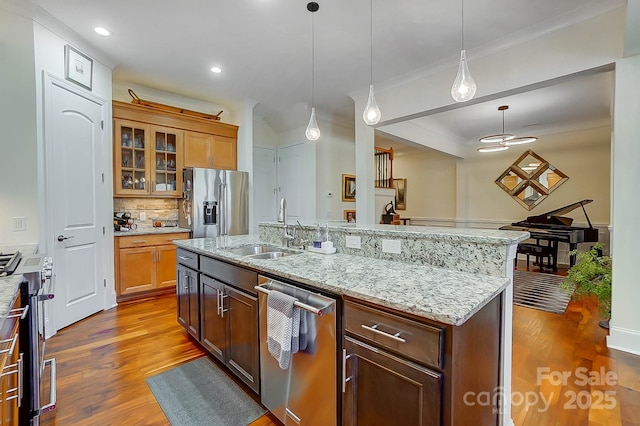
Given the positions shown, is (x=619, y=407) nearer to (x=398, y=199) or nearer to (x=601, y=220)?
(x=601, y=220)

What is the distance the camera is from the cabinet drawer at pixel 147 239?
363 cm

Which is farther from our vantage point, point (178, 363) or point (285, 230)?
point (285, 230)

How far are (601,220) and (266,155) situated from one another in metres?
6.55

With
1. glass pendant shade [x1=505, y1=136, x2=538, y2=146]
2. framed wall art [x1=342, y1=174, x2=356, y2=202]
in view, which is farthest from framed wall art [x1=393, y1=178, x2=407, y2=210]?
glass pendant shade [x1=505, y1=136, x2=538, y2=146]

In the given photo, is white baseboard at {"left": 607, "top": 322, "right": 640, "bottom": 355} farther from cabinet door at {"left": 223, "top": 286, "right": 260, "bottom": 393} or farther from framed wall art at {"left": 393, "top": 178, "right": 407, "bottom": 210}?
framed wall art at {"left": 393, "top": 178, "right": 407, "bottom": 210}

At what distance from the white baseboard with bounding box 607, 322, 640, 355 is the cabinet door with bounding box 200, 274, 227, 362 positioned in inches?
125

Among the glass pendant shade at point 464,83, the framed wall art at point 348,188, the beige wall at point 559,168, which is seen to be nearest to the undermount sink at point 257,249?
the glass pendant shade at point 464,83

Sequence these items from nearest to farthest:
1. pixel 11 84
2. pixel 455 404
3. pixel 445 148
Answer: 1. pixel 455 404
2. pixel 11 84
3. pixel 445 148

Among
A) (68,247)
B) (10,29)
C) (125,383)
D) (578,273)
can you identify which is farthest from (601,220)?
(10,29)

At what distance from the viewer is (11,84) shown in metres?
2.46

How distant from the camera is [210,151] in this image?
466 cm

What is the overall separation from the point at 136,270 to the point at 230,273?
2420 mm

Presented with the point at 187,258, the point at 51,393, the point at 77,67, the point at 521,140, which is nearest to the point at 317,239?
the point at 187,258

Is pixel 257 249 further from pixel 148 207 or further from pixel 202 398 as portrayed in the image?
pixel 148 207
